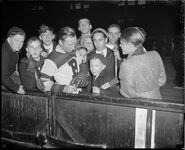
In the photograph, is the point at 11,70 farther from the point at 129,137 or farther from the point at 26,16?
the point at 26,16

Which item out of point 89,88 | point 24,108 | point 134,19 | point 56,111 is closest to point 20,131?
point 24,108

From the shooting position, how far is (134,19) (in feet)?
50.5

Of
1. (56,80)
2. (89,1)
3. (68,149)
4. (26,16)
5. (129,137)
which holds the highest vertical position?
(89,1)

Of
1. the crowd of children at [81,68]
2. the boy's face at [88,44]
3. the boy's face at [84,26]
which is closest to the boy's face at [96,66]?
the crowd of children at [81,68]

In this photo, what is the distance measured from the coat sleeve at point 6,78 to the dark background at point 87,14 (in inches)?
408

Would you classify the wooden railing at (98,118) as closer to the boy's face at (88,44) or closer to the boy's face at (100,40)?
the boy's face at (100,40)

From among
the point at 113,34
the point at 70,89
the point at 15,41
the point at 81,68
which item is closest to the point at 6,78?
the point at 15,41

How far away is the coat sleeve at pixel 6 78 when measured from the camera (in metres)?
3.06

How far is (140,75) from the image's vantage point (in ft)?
8.79

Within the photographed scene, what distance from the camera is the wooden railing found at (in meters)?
2.55

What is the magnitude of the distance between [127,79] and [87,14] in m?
12.7

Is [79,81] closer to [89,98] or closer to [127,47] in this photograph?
[89,98]

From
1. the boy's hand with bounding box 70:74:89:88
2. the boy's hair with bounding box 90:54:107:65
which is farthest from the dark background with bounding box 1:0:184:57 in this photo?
the boy's hand with bounding box 70:74:89:88

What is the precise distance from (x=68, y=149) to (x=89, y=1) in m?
12.6
